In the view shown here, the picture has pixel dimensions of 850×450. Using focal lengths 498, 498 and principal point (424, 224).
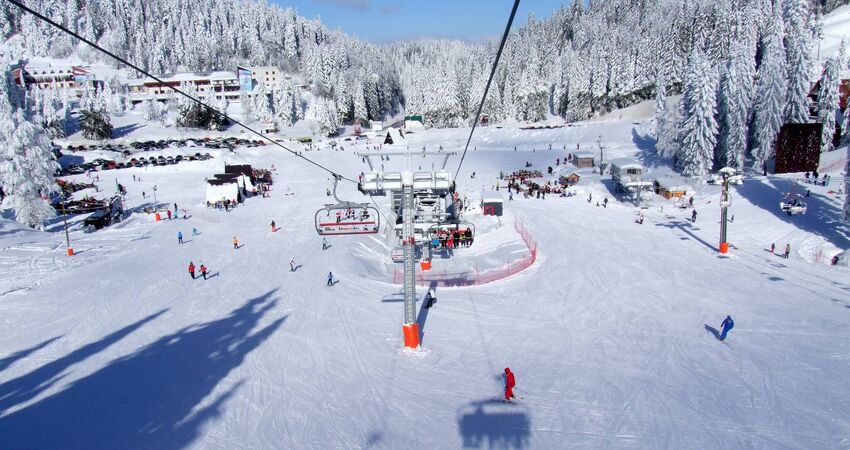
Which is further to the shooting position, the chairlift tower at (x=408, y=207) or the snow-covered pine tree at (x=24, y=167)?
the snow-covered pine tree at (x=24, y=167)

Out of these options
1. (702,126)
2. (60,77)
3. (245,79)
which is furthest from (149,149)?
(702,126)

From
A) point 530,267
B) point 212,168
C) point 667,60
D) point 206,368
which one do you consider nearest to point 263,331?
point 206,368

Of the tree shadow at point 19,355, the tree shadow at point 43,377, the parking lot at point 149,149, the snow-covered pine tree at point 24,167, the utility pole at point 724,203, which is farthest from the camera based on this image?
the parking lot at point 149,149

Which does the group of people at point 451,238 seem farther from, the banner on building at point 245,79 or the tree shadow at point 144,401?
the banner on building at point 245,79

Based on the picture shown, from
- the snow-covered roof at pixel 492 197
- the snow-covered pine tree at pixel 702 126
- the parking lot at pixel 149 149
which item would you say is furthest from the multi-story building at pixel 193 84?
the snow-covered pine tree at pixel 702 126

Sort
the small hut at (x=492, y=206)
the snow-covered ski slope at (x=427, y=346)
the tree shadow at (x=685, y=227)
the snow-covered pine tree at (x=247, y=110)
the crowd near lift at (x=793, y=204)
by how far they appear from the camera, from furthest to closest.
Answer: the snow-covered pine tree at (x=247, y=110)
the small hut at (x=492, y=206)
the crowd near lift at (x=793, y=204)
the tree shadow at (x=685, y=227)
the snow-covered ski slope at (x=427, y=346)

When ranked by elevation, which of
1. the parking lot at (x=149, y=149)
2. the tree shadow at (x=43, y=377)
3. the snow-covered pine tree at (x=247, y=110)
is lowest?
the tree shadow at (x=43, y=377)

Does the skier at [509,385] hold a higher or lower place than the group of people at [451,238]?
lower
